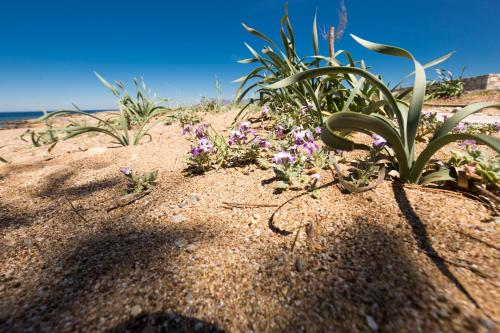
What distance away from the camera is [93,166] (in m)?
2.29

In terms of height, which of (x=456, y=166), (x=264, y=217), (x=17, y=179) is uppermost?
(x=456, y=166)

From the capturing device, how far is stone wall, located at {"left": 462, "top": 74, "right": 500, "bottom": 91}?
7.02 metres

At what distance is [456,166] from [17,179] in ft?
10.6

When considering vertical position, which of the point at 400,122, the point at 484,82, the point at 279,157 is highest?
the point at 484,82

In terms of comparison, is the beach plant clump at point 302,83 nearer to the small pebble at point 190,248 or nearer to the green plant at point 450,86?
the small pebble at point 190,248

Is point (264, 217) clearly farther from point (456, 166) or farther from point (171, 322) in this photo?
point (456, 166)

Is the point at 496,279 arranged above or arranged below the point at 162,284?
above

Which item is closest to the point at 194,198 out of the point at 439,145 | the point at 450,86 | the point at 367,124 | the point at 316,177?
the point at 316,177

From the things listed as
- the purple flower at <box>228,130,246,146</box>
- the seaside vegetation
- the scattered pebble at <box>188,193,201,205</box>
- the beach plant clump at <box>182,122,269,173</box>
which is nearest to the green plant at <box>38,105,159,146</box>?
the seaside vegetation

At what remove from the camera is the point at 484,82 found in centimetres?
728

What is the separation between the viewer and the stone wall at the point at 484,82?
702 cm

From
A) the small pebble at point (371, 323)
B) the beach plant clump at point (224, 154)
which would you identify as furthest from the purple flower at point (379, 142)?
the small pebble at point (371, 323)

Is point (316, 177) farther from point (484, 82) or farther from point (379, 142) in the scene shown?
point (484, 82)

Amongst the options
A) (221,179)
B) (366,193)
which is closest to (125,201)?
(221,179)
